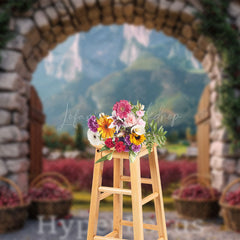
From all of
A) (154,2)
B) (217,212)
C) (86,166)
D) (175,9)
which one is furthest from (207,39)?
(86,166)

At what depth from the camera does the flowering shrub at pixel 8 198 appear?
3.59 meters

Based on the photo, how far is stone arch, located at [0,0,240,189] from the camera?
383 centimetres

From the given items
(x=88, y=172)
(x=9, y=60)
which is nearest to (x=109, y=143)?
(x=9, y=60)

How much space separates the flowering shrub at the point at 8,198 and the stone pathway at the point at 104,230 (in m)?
0.32

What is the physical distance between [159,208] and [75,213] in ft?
10.6

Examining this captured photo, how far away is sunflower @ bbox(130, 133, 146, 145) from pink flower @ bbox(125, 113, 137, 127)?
57mm

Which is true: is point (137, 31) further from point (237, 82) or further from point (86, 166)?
point (237, 82)

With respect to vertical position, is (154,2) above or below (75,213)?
above

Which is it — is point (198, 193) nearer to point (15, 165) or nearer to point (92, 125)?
point (15, 165)

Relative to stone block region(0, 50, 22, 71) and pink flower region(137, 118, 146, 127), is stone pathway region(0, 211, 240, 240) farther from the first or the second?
pink flower region(137, 118, 146, 127)

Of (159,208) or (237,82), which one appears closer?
(159,208)

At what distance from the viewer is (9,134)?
12.4ft

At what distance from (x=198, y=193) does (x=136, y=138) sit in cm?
291

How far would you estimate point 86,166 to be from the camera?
7.20m
